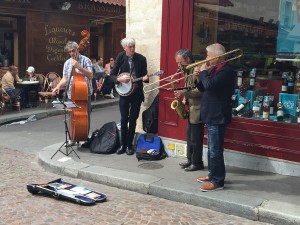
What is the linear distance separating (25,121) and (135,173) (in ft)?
19.0

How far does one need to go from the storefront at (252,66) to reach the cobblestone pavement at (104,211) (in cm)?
145

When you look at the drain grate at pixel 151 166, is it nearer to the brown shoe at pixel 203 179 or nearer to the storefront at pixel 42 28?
the brown shoe at pixel 203 179

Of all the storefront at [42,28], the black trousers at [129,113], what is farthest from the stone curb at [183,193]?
the storefront at [42,28]

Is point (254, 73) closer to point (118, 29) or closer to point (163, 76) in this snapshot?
point (163, 76)

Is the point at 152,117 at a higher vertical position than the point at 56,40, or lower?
lower

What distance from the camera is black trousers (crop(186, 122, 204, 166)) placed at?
19.0 ft

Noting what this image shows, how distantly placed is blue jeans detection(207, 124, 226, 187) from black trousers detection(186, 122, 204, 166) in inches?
27.8

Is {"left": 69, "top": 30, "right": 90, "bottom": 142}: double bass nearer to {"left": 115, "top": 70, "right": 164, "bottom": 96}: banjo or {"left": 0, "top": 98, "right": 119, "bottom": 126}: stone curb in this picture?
{"left": 115, "top": 70, "right": 164, "bottom": 96}: banjo

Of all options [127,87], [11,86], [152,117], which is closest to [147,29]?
[127,87]

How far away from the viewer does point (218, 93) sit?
491 cm

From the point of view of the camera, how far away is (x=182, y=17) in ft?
20.7

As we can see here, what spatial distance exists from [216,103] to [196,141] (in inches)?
40.4

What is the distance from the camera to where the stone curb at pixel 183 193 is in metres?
4.47

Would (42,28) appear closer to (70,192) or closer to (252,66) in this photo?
(252,66)
